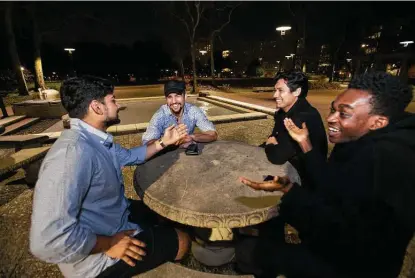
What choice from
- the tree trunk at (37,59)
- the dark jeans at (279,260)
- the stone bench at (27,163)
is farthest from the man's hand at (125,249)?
the tree trunk at (37,59)

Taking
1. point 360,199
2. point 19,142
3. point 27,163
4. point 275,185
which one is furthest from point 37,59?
point 360,199

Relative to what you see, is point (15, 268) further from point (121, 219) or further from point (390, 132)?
point (390, 132)

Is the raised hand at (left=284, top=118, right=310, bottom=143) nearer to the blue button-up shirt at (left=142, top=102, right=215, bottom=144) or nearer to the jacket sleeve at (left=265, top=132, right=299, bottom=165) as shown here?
the jacket sleeve at (left=265, top=132, right=299, bottom=165)

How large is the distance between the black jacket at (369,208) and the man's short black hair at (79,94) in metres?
1.74

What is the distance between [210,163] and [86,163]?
1.30 m

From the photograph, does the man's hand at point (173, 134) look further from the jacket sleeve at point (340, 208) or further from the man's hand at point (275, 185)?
the jacket sleeve at point (340, 208)

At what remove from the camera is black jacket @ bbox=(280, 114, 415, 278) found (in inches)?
50.3

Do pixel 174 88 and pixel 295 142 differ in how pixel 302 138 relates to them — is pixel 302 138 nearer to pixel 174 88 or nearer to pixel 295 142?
pixel 295 142

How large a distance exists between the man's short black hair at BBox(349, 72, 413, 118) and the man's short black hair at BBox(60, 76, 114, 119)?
210 centimetres

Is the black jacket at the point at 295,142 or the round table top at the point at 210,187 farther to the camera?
the black jacket at the point at 295,142

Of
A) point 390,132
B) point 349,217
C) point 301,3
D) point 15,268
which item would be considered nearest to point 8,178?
point 15,268

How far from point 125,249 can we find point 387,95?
225 centimetres

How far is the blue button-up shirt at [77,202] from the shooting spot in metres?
1.24

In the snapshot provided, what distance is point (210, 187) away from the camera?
6.40ft
